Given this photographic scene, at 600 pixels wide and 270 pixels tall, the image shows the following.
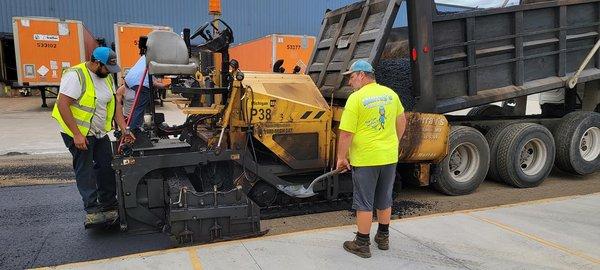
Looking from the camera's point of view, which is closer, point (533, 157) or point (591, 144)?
point (533, 157)

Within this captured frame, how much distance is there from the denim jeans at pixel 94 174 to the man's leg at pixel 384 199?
267 cm

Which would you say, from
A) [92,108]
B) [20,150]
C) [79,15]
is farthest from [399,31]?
[79,15]

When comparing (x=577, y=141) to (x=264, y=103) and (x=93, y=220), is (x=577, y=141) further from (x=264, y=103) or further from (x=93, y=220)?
(x=93, y=220)

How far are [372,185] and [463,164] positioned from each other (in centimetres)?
262

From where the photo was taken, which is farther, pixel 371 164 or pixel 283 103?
pixel 283 103

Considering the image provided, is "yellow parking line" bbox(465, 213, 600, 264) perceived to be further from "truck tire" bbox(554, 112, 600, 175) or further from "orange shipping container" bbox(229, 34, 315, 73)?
"orange shipping container" bbox(229, 34, 315, 73)

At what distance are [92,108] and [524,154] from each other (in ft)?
17.4

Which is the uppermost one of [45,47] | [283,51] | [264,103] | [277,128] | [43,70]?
[45,47]

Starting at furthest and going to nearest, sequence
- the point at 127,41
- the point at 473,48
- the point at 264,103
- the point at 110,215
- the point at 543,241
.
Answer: the point at 127,41
the point at 473,48
the point at 264,103
the point at 110,215
the point at 543,241

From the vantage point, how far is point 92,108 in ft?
13.7

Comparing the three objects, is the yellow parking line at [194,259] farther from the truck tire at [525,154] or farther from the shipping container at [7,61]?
the shipping container at [7,61]

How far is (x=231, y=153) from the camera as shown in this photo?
14.1 feet

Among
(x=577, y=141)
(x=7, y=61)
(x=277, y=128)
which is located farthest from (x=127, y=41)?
(x=577, y=141)

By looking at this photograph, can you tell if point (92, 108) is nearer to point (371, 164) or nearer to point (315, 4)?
point (371, 164)
